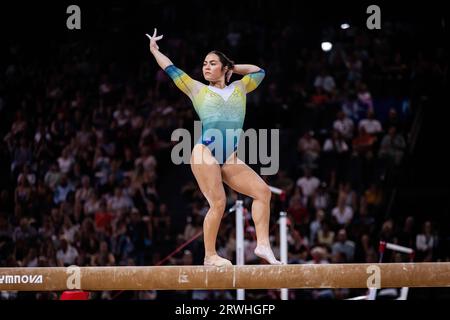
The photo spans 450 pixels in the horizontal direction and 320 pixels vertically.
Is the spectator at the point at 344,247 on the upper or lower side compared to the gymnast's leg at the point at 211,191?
lower

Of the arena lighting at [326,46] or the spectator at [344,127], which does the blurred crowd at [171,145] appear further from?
the arena lighting at [326,46]

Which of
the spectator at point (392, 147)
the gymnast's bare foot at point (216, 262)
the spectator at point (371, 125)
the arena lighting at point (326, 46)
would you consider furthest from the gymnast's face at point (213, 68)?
the arena lighting at point (326, 46)

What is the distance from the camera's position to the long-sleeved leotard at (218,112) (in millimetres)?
7828

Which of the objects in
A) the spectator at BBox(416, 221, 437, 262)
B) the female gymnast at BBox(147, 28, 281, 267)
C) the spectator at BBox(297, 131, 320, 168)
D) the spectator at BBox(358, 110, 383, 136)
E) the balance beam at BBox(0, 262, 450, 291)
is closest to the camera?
the balance beam at BBox(0, 262, 450, 291)

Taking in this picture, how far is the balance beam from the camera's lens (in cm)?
750

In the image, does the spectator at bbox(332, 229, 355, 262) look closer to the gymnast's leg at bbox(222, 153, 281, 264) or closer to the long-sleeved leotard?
the gymnast's leg at bbox(222, 153, 281, 264)

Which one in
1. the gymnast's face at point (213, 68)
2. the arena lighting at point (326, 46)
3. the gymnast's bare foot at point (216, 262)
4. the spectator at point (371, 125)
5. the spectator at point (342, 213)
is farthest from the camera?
the arena lighting at point (326, 46)

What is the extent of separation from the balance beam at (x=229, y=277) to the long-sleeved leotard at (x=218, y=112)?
3.88ft

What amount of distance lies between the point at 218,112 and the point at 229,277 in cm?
161

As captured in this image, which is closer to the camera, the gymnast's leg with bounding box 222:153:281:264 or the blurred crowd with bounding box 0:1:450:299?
the gymnast's leg with bounding box 222:153:281:264

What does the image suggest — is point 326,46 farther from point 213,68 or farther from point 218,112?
point 218,112

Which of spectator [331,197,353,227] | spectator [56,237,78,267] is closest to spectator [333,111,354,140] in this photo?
spectator [331,197,353,227]
